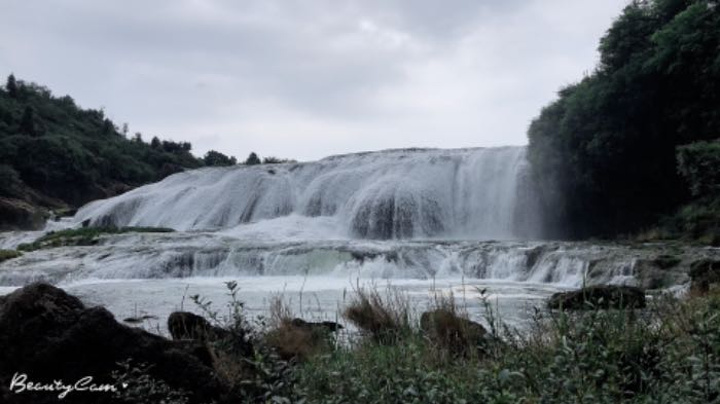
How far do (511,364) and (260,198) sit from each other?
3525 cm

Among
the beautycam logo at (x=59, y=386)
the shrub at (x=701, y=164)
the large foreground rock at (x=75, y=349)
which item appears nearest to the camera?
the beautycam logo at (x=59, y=386)

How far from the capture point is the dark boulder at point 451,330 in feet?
20.4

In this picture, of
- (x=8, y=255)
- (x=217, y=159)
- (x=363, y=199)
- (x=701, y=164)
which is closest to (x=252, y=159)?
(x=217, y=159)

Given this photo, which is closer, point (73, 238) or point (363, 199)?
point (73, 238)

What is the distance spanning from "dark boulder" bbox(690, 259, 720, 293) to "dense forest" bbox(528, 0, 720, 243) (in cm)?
992

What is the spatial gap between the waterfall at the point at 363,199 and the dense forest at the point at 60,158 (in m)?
10.9

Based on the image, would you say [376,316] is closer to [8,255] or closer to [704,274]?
[704,274]

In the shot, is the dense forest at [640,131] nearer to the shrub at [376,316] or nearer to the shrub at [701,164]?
the shrub at [701,164]

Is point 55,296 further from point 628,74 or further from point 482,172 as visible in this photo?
point 482,172

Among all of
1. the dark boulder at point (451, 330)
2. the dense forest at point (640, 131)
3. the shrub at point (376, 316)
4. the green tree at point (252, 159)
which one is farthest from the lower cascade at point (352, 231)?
the green tree at point (252, 159)

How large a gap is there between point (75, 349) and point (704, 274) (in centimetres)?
931

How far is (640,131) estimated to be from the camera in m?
26.5

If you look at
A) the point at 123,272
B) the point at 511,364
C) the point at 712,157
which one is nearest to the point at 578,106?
the point at 712,157

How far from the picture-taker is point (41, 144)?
210 ft
